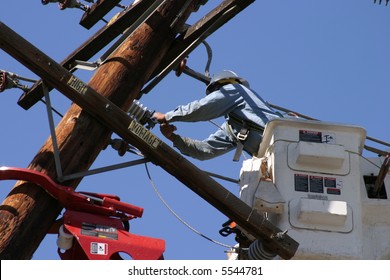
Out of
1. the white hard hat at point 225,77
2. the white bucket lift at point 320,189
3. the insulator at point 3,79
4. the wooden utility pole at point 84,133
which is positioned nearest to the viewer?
the wooden utility pole at point 84,133

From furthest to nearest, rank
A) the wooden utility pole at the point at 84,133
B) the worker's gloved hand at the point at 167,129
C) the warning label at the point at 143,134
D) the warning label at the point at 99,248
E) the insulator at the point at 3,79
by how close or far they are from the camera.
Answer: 1. the worker's gloved hand at the point at 167,129
2. the insulator at the point at 3,79
3. the warning label at the point at 143,134
4. the wooden utility pole at the point at 84,133
5. the warning label at the point at 99,248

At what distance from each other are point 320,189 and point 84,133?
169cm

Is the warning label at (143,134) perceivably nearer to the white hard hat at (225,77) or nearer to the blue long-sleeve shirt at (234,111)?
the blue long-sleeve shirt at (234,111)

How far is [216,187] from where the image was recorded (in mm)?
8477

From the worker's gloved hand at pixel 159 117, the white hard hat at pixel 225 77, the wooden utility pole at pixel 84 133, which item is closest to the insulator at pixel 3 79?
the wooden utility pole at pixel 84 133

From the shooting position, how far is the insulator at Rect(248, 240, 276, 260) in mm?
8680

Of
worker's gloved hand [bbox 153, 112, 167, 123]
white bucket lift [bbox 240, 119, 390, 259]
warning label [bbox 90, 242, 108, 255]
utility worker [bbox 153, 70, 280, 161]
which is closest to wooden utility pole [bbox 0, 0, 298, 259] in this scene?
white bucket lift [bbox 240, 119, 390, 259]

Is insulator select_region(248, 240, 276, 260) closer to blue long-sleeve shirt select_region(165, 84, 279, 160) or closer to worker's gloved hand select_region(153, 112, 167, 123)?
blue long-sleeve shirt select_region(165, 84, 279, 160)

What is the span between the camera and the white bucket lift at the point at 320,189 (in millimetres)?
8789

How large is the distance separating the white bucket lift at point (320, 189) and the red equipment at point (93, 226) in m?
1.03

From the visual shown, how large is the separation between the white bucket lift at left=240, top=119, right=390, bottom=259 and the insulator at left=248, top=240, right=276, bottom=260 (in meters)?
0.19

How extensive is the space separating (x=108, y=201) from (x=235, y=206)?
0.85 metres

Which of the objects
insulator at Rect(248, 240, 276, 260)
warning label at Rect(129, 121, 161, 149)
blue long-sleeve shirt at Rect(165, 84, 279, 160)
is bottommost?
insulator at Rect(248, 240, 276, 260)
